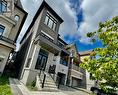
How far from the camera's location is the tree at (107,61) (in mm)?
5918

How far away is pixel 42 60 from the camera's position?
57.5ft

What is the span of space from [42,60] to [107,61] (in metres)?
12.4

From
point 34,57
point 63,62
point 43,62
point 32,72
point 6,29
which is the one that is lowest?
point 32,72

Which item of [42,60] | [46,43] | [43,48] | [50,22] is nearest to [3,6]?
[50,22]

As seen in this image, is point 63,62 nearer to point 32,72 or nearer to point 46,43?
point 46,43

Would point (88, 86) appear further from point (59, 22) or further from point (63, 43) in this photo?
point (59, 22)

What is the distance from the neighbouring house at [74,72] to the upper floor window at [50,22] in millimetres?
8950

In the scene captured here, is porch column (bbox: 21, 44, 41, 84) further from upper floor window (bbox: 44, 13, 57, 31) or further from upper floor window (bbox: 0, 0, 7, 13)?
upper floor window (bbox: 0, 0, 7, 13)

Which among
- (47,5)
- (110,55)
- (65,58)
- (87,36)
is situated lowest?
(110,55)

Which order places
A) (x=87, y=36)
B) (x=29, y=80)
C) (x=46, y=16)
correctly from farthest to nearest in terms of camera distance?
(x=46, y=16) → (x=29, y=80) → (x=87, y=36)

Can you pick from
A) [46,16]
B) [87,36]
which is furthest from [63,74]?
[87,36]

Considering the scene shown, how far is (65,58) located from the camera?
24.9 m

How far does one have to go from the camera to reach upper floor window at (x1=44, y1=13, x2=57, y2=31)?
19.4 meters

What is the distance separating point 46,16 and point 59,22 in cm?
338
